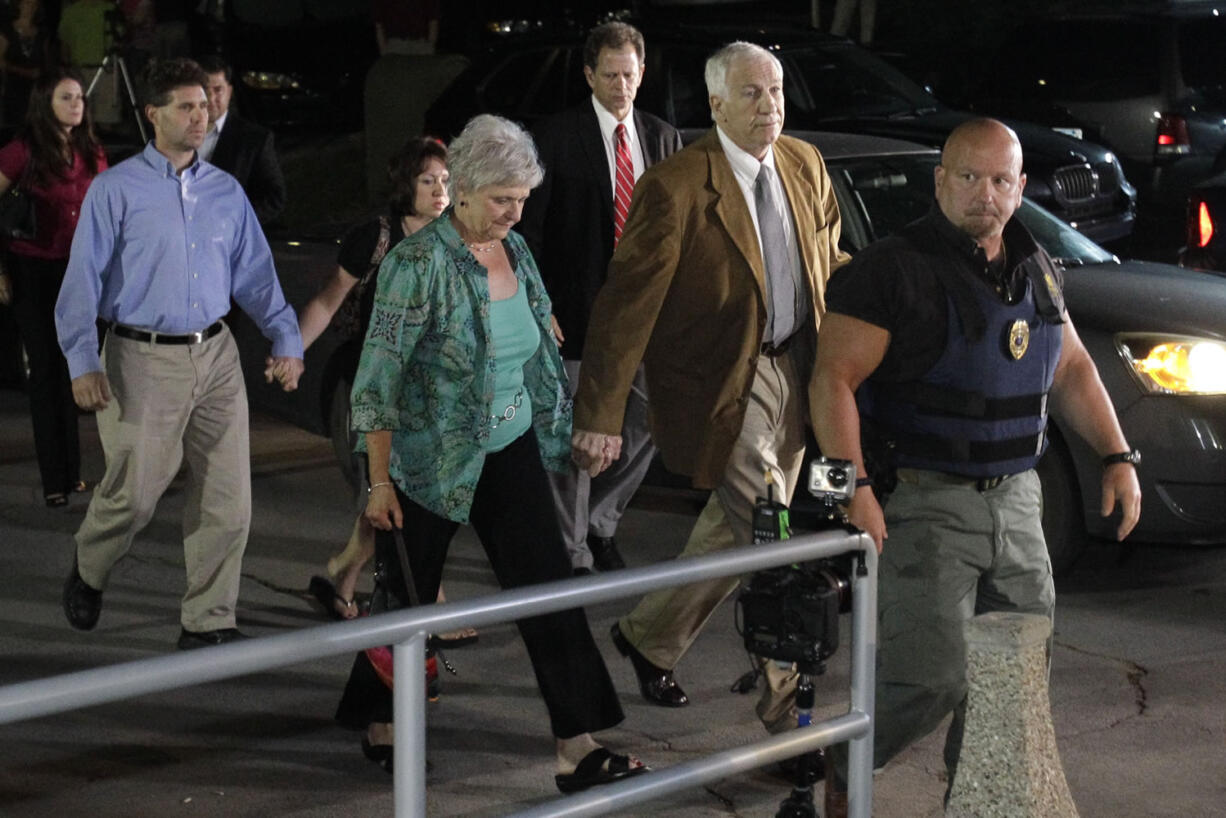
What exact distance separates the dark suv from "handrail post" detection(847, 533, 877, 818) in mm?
7524

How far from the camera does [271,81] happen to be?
61.3 feet

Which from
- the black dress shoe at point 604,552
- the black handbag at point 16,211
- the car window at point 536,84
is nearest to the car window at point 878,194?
the black dress shoe at point 604,552

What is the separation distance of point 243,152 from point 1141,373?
356cm

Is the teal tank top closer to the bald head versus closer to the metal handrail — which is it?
the bald head

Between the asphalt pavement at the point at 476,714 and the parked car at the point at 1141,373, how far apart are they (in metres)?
0.34

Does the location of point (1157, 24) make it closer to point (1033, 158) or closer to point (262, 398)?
point (1033, 158)

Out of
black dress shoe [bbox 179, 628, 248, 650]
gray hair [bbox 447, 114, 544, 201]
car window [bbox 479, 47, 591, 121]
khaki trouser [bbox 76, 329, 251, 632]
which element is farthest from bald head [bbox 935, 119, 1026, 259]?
car window [bbox 479, 47, 591, 121]

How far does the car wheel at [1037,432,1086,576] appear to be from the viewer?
7.32 meters

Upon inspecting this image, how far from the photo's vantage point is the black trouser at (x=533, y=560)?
530cm

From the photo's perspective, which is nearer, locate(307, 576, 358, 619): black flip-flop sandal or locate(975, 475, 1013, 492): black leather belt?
locate(975, 475, 1013, 492): black leather belt

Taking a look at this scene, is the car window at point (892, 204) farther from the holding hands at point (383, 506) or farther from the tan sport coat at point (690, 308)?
the holding hands at point (383, 506)

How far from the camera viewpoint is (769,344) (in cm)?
591

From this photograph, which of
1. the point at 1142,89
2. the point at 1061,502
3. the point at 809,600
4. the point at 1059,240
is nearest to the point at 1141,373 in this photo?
the point at 1061,502

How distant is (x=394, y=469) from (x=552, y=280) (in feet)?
7.00
